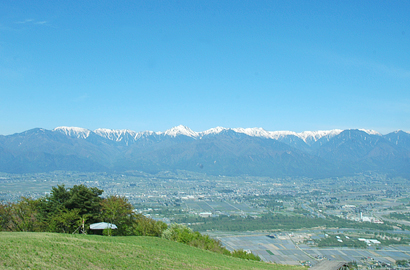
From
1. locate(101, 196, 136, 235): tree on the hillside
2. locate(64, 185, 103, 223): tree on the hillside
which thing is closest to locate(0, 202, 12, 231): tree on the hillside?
locate(64, 185, 103, 223): tree on the hillside

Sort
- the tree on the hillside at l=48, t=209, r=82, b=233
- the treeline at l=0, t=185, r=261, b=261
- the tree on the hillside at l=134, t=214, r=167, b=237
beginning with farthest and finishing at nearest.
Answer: the tree on the hillside at l=134, t=214, r=167, b=237 → the treeline at l=0, t=185, r=261, b=261 → the tree on the hillside at l=48, t=209, r=82, b=233

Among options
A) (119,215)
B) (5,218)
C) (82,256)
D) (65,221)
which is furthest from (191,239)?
(5,218)

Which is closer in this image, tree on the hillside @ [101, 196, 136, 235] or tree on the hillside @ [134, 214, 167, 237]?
tree on the hillside @ [101, 196, 136, 235]

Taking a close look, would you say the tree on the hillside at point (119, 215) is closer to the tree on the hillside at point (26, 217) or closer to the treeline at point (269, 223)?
the tree on the hillside at point (26, 217)

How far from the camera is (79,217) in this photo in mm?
29234

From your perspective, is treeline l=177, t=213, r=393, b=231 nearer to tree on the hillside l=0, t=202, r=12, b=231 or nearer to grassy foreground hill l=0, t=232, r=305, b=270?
tree on the hillside l=0, t=202, r=12, b=231

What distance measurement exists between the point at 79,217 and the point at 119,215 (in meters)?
4.00

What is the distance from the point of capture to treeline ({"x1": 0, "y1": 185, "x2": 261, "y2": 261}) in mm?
29188

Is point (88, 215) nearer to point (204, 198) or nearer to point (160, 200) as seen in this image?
point (160, 200)

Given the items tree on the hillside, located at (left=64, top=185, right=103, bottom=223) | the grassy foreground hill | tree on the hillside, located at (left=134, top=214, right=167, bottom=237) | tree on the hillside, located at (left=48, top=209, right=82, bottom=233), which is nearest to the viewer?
the grassy foreground hill

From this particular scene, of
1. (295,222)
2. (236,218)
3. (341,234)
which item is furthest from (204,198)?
(341,234)

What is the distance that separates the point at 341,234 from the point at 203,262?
53.0 meters

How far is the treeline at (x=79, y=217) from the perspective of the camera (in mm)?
29188

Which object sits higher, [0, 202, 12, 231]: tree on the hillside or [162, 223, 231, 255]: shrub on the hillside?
[0, 202, 12, 231]: tree on the hillside
